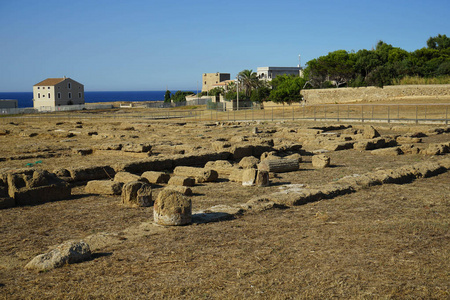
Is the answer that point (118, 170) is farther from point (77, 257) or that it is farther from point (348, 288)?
point (348, 288)

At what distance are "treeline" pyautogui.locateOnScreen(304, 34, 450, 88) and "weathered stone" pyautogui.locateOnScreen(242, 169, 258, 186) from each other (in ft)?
157

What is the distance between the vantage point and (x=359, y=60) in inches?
2574

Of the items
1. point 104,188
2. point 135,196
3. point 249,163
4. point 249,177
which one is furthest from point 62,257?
point 249,163

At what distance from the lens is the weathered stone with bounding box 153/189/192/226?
8219mm

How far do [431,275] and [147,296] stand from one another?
11.6 ft

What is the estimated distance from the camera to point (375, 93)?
55.0 meters

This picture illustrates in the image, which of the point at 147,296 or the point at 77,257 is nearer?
the point at 147,296

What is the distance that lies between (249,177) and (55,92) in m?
91.8

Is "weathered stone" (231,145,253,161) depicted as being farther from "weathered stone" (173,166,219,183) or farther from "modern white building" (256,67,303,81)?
"modern white building" (256,67,303,81)

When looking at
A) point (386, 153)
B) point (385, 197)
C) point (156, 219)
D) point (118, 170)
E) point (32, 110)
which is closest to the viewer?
point (156, 219)

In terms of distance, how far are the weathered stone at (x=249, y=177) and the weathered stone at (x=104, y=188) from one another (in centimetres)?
335

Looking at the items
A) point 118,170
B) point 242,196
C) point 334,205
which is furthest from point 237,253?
point 118,170

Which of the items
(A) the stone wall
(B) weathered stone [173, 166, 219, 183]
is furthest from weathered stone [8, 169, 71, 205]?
(A) the stone wall

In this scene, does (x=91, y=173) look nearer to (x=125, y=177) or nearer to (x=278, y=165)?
(x=125, y=177)
